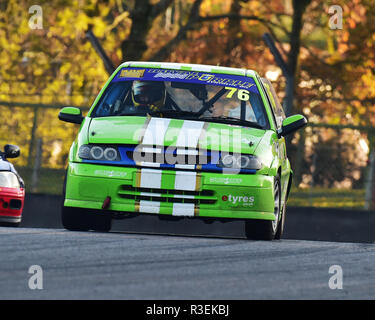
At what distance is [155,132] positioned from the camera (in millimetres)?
10445

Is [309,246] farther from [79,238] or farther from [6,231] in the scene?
[6,231]

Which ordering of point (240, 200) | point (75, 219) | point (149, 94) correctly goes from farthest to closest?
point (149, 94), point (75, 219), point (240, 200)

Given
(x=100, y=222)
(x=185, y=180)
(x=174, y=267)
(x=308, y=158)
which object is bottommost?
(x=174, y=267)

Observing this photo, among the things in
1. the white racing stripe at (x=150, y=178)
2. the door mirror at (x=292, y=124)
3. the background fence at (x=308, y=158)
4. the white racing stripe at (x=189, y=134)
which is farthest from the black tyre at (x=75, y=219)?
the background fence at (x=308, y=158)

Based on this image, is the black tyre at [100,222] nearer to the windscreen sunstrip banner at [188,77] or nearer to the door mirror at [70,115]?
the door mirror at [70,115]

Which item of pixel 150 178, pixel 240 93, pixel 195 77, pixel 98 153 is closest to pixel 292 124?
pixel 240 93

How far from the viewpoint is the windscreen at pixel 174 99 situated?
37.1 ft

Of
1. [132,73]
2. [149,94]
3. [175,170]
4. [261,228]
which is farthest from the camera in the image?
[132,73]

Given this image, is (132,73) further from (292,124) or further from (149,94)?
(292,124)

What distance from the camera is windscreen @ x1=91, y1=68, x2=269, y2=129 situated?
37.1 feet

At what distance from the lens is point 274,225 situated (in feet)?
36.3

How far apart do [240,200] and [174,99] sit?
186 centimetres

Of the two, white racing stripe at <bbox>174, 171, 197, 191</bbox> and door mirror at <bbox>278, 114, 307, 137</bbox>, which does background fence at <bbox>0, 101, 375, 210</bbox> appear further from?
white racing stripe at <bbox>174, 171, 197, 191</bbox>

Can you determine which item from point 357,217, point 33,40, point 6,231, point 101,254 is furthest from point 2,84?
point 101,254
